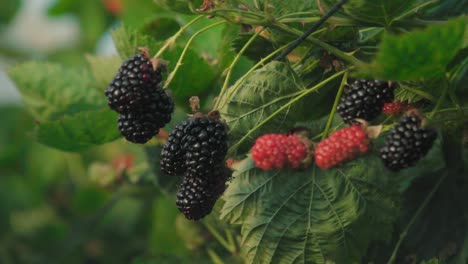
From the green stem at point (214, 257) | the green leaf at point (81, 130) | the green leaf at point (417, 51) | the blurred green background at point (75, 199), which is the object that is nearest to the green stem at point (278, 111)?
the green leaf at point (417, 51)

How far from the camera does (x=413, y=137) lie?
1.36 metres

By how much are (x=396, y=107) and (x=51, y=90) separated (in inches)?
44.8

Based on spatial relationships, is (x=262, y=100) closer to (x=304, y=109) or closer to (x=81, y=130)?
(x=304, y=109)

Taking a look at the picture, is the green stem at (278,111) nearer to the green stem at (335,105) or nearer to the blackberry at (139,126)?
the green stem at (335,105)

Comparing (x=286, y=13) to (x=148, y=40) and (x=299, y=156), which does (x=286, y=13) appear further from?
(x=148, y=40)

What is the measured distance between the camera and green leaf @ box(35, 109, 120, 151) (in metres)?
1.96

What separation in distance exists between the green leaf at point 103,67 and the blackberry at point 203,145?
70 cm

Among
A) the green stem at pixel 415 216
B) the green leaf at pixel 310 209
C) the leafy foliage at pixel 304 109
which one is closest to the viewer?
the leafy foliage at pixel 304 109

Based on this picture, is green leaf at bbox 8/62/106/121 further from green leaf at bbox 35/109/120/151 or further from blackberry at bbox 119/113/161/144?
blackberry at bbox 119/113/161/144

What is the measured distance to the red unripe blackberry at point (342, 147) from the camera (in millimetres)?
1418

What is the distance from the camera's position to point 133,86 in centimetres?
146

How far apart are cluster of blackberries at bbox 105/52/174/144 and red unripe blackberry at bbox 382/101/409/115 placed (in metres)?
0.35

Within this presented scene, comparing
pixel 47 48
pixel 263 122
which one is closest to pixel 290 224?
pixel 263 122

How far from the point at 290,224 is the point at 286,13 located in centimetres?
36
